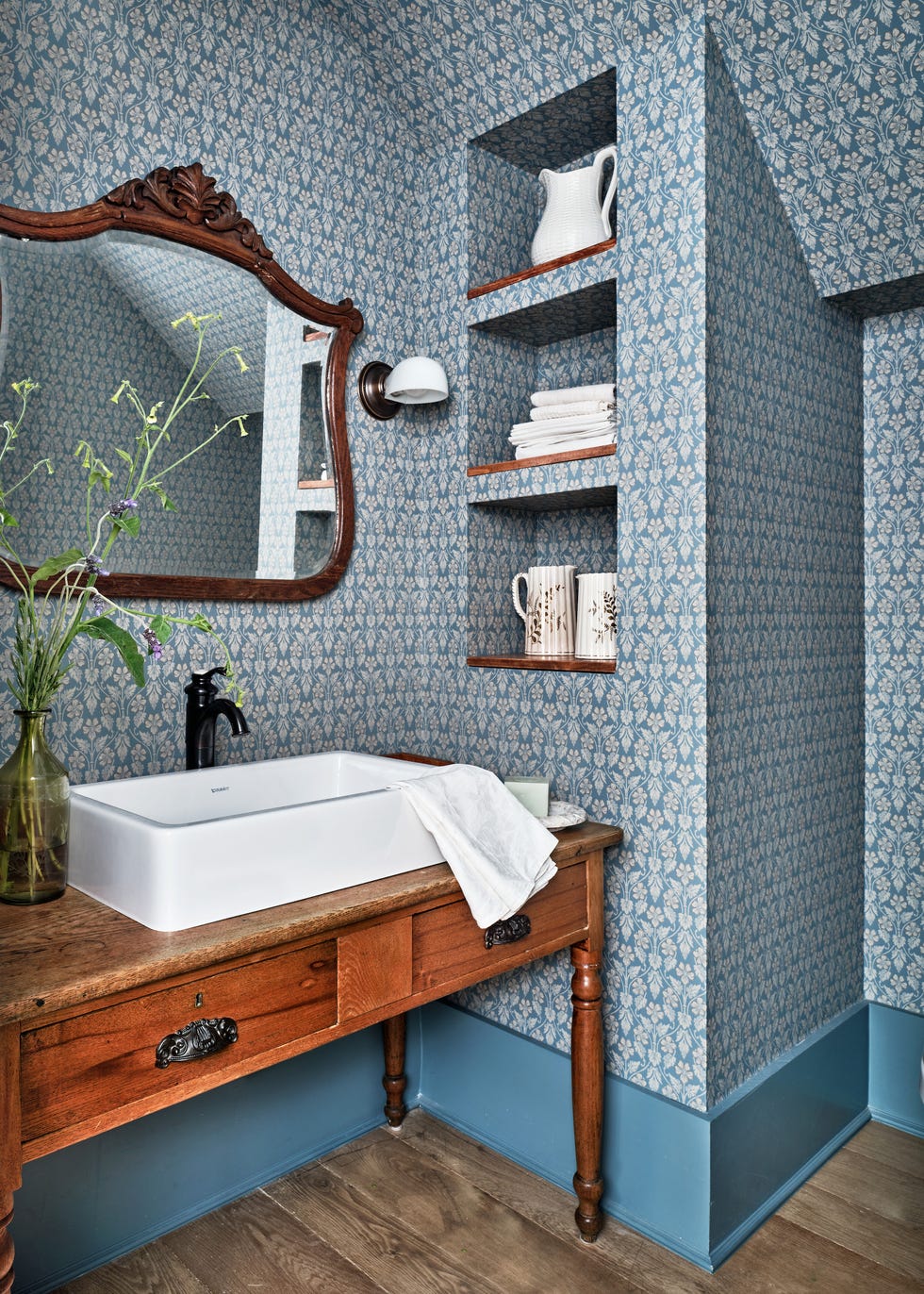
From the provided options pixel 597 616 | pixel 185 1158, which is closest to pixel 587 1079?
pixel 185 1158

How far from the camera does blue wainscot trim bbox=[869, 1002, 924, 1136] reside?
225 centimetres

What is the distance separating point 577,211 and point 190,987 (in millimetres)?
1760

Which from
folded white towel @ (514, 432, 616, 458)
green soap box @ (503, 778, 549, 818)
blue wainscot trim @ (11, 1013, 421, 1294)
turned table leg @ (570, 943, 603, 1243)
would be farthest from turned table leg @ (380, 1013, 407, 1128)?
folded white towel @ (514, 432, 616, 458)

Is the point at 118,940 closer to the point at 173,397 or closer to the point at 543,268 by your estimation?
the point at 173,397

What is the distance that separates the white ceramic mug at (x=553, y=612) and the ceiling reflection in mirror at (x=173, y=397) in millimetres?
501

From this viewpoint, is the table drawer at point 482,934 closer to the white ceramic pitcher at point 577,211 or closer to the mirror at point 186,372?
the mirror at point 186,372

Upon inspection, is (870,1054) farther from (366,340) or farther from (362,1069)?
(366,340)

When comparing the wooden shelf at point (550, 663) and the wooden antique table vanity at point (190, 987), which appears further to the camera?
the wooden shelf at point (550, 663)

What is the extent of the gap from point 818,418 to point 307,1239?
208 centimetres

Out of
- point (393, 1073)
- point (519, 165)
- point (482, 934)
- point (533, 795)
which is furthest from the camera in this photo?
point (519, 165)

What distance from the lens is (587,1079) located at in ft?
5.83

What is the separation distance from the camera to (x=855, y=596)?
92.6 inches

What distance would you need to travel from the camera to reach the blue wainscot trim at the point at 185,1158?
164 centimetres

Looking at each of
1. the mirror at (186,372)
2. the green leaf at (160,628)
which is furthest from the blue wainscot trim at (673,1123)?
the green leaf at (160,628)
